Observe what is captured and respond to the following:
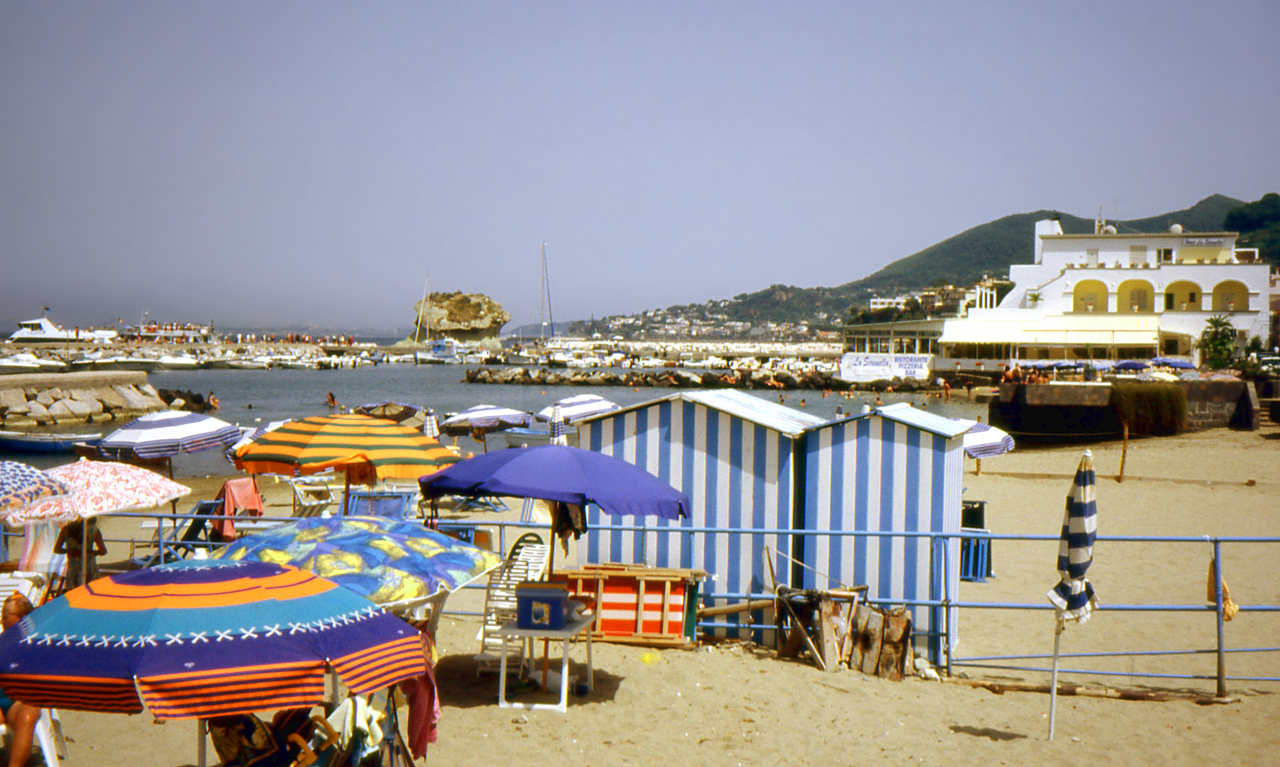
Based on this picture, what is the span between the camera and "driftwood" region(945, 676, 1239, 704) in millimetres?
7684

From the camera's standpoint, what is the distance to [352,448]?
8.88 meters

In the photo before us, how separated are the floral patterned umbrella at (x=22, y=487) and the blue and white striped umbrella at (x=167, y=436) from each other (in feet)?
19.4

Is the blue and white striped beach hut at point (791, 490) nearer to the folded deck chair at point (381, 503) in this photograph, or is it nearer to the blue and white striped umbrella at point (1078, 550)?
the blue and white striped umbrella at point (1078, 550)

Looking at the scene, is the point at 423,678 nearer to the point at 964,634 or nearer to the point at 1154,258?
the point at 964,634

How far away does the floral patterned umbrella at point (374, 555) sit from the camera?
5184 mm

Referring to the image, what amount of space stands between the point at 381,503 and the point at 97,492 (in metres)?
5.41

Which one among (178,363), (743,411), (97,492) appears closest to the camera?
(97,492)

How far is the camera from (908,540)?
28.3 feet

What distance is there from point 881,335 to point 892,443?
3018 inches

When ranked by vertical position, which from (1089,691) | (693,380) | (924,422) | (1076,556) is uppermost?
(924,422)

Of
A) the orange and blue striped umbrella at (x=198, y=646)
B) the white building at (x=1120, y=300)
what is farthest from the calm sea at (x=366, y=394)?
the orange and blue striped umbrella at (x=198, y=646)

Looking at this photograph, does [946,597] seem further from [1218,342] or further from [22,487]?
[1218,342]

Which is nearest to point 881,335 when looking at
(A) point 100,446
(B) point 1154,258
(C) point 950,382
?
(C) point 950,382

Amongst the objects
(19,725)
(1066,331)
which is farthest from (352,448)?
(1066,331)
